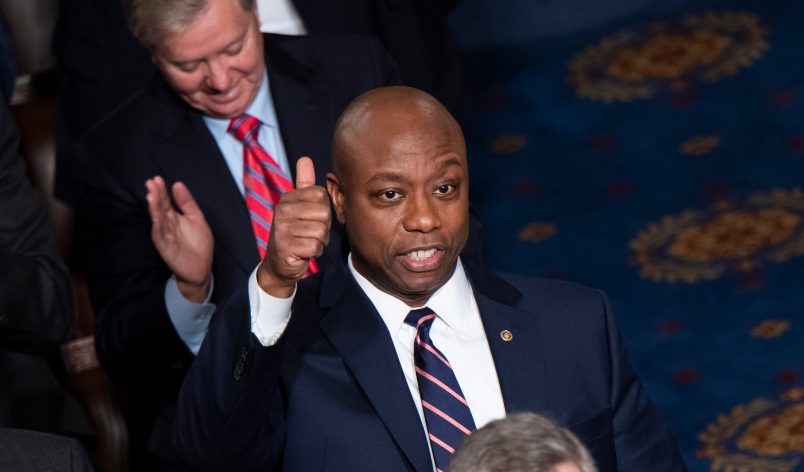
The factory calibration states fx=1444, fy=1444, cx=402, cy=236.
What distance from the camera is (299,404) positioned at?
6.01 ft

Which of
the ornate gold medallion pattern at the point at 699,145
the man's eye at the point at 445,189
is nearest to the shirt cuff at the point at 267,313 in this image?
the man's eye at the point at 445,189

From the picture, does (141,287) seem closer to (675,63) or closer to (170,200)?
(170,200)

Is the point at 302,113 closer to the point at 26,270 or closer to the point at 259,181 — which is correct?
the point at 259,181

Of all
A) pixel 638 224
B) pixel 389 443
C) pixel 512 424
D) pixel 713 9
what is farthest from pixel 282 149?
pixel 713 9

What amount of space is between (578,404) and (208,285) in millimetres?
716

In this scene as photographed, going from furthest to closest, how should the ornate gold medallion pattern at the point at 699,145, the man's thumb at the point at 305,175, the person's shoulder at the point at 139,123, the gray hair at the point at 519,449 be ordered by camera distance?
1. the ornate gold medallion pattern at the point at 699,145
2. the person's shoulder at the point at 139,123
3. the man's thumb at the point at 305,175
4. the gray hair at the point at 519,449

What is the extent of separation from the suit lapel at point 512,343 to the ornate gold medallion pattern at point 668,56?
204 cm

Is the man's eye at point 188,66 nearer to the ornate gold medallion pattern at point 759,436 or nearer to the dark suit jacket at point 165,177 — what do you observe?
the dark suit jacket at point 165,177

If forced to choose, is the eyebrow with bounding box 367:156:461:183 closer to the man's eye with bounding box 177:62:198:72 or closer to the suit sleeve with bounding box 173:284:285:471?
the suit sleeve with bounding box 173:284:285:471

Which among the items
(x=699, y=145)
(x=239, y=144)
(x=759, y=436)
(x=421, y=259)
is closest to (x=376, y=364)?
(x=421, y=259)

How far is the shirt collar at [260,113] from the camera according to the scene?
2375 mm

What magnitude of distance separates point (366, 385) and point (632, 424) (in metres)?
0.37

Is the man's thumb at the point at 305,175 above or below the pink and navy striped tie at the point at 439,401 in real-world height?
above

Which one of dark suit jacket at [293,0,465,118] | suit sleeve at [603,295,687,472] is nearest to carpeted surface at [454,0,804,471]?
dark suit jacket at [293,0,465,118]
